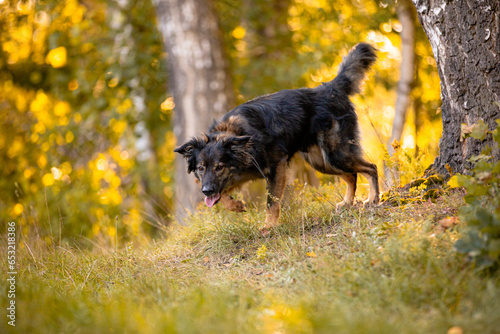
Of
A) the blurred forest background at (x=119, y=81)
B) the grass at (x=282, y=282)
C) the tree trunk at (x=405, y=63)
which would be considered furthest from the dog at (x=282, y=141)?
the blurred forest background at (x=119, y=81)

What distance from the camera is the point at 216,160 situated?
5.46 m

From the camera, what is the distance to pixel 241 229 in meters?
5.08

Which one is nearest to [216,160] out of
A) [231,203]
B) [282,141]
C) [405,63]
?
[231,203]

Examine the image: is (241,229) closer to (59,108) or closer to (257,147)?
(257,147)

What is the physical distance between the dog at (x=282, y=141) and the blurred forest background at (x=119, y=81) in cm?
397

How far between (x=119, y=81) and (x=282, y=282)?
7.87m

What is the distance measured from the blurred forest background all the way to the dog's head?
457 centimetres

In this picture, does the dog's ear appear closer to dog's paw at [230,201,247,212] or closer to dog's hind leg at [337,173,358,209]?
dog's paw at [230,201,247,212]

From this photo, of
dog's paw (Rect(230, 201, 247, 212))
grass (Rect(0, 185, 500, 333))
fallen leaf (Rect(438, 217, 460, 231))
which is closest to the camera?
grass (Rect(0, 185, 500, 333))

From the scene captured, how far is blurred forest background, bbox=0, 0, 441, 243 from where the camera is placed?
10.3 m

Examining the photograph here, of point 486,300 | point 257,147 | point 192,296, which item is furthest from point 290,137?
point 486,300

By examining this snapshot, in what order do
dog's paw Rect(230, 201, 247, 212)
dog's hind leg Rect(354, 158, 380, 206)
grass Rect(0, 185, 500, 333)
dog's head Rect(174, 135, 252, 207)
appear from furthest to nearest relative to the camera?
dog's hind leg Rect(354, 158, 380, 206)
dog's paw Rect(230, 201, 247, 212)
dog's head Rect(174, 135, 252, 207)
grass Rect(0, 185, 500, 333)

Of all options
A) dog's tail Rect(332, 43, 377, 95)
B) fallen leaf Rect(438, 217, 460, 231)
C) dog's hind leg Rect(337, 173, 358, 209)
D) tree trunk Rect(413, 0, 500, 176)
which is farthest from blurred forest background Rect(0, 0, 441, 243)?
fallen leaf Rect(438, 217, 460, 231)

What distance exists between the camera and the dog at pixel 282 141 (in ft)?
18.0
